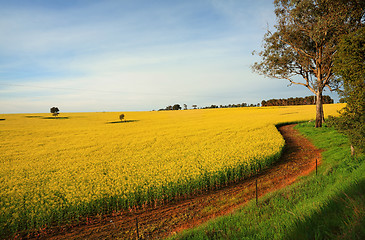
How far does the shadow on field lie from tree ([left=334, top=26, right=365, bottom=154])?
8.63 metres

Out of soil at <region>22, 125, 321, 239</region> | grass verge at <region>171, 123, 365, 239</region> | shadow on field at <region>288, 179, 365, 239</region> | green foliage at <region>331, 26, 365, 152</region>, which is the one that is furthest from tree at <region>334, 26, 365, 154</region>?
shadow on field at <region>288, 179, 365, 239</region>

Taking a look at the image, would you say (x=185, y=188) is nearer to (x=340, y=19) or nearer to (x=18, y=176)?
(x=18, y=176)

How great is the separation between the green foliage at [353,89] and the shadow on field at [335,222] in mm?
8637

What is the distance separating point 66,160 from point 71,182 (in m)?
7.79

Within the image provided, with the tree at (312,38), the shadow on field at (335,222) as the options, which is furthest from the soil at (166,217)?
the tree at (312,38)

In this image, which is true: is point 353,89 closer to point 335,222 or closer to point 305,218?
point 305,218

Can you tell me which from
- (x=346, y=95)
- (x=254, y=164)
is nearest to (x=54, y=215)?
(x=254, y=164)

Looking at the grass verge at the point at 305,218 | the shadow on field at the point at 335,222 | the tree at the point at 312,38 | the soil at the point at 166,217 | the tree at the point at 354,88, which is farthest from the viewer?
the tree at the point at 312,38

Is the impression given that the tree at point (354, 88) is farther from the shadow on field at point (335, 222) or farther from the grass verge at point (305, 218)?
the shadow on field at point (335, 222)

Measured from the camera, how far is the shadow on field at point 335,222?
3.46 m

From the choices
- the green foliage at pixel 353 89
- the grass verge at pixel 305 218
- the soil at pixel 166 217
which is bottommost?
the soil at pixel 166 217

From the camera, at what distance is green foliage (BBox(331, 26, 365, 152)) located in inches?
462

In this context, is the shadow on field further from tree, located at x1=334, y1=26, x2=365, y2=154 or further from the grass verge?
tree, located at x1=334, y1=26, x2=365, y2=154

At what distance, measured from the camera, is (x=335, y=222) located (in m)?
4.10
